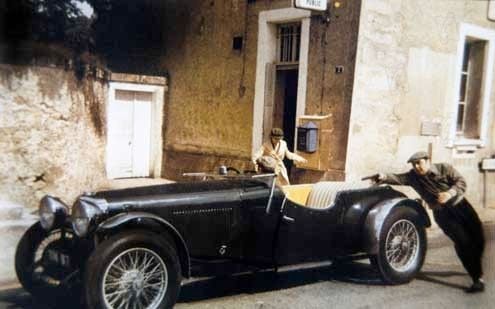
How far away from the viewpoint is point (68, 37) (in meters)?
7.96

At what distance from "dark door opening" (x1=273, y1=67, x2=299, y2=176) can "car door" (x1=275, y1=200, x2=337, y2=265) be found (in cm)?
391

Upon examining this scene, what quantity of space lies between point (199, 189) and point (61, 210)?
1.07 metres

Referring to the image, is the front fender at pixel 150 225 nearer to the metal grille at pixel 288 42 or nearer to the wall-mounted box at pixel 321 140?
the wall-mounted box at pixel 321 140

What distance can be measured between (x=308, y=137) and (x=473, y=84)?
281cm

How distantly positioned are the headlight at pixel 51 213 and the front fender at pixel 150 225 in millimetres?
542

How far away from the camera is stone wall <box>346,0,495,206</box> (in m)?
7.40

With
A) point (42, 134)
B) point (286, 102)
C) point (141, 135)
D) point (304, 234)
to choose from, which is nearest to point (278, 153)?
point (286, 102)

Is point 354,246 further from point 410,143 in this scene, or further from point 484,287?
point 410,143

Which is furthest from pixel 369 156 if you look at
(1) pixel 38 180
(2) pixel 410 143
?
(1) pixel 38 180

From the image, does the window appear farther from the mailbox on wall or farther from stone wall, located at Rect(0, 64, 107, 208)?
stone wall, located at Rect(0, 64, 107, 208)

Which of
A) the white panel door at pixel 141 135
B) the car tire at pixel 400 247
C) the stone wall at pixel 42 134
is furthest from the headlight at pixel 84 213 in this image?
the white panel door at pixel 141 135

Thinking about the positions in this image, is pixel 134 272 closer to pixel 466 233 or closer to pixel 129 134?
pixel 466 233

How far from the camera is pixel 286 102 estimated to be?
8703 mm

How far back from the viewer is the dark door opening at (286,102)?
8.56m
